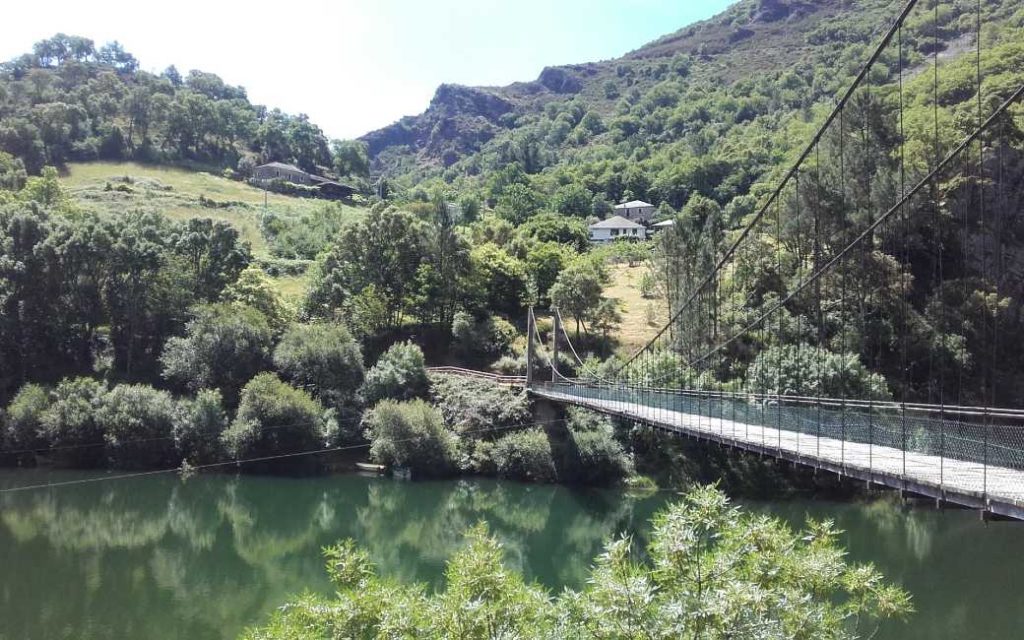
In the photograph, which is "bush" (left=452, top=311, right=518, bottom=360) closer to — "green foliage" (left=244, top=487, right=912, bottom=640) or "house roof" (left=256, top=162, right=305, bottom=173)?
"green foliage" (left=244, top=487, right=912, bottom=640)

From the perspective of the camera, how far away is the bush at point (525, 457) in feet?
78.8

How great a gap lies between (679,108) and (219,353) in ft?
271

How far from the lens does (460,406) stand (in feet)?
86.3

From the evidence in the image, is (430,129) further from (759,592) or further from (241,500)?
(759,592)

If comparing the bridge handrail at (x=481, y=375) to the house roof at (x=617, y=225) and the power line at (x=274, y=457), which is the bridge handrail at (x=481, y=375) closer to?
the power line at (x=274, y=457)

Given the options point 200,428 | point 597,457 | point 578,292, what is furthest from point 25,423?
point 578,292

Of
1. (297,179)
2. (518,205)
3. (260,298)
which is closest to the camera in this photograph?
(260,298)

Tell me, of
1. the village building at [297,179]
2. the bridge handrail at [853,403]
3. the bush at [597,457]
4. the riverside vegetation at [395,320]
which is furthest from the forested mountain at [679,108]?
the bush at [597,457]

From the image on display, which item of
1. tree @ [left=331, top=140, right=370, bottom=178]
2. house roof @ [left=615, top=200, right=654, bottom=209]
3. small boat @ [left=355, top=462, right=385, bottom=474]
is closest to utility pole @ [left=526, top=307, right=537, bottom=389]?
small boat @ [left=355, top=462, right=385, bottom=474]

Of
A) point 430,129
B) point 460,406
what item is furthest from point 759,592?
point 430,129

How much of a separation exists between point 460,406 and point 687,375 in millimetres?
8068

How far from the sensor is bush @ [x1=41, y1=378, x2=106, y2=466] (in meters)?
24.8

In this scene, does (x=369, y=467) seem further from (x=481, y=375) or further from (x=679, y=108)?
(x=679, y=108)

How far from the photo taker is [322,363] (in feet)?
89.3
